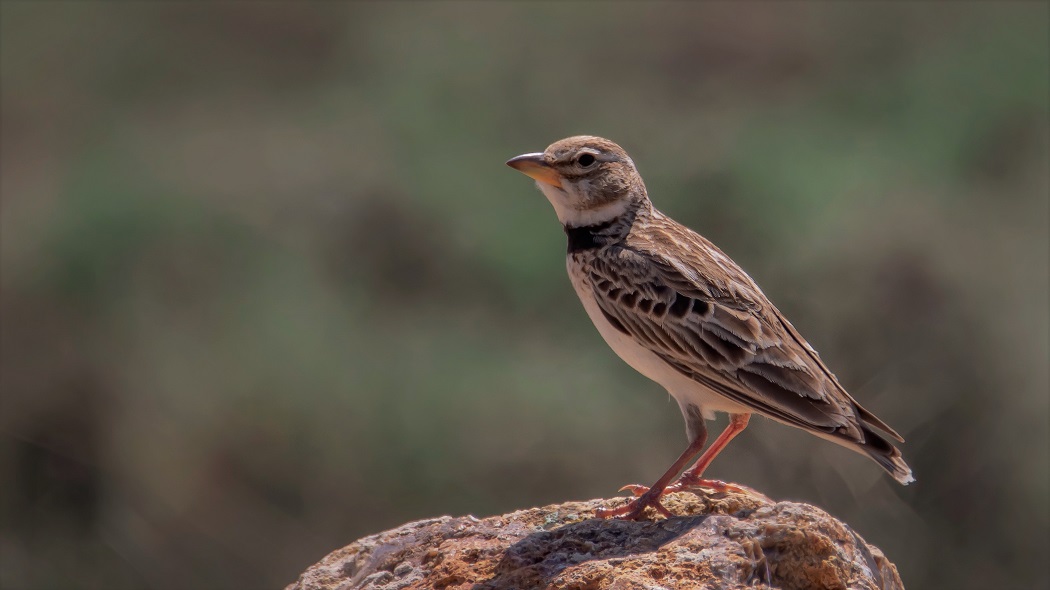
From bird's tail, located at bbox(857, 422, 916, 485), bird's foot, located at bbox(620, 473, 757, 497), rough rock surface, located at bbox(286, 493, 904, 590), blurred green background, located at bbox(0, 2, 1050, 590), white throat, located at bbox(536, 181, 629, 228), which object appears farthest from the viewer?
blurred green background, located at bbox(0, 2, 1050, 590)

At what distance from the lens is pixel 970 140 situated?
62.6 ft

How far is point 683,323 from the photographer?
299 inches

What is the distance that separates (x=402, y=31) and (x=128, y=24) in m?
4.66

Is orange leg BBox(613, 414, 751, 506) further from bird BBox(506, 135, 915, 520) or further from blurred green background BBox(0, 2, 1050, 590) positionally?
blurred green background BBox(0, 2, 1050, 590)

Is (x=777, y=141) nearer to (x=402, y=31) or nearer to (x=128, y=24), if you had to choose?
(x=402, y=31)

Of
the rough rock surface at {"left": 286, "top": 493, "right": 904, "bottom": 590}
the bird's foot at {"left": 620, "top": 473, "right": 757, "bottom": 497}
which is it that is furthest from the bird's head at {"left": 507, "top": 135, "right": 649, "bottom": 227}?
the rough rock surface at {"left": 286, "top": 493, "right": 904, "bottom": 590}

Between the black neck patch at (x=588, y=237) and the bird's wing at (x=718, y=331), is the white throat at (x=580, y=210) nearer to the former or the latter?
the black neck patch at (x=588, y=237)

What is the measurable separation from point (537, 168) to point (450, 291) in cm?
751

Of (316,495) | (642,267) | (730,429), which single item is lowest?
(316,495)

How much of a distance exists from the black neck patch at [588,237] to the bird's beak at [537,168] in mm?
310

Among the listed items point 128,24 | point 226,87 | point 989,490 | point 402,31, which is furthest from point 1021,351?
point 128,24

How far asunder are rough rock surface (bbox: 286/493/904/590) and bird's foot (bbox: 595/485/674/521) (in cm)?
14

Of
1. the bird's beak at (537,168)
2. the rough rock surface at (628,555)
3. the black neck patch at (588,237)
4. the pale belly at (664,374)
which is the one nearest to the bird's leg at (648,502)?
the rough rock surface at (628,555)

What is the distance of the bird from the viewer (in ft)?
23.8
